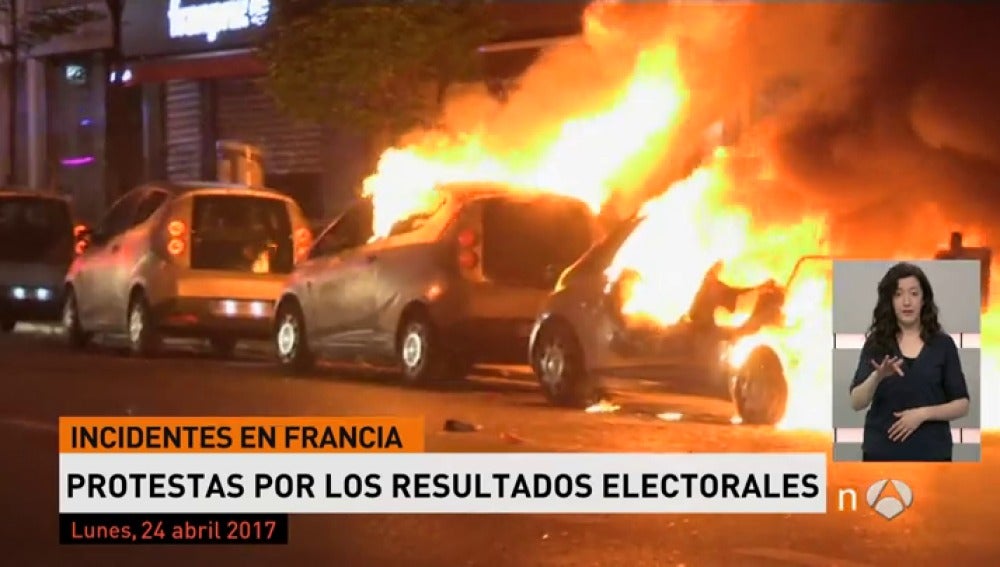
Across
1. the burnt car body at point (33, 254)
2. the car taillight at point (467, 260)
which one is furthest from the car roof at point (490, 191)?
the burnt car body at point (33, 254)

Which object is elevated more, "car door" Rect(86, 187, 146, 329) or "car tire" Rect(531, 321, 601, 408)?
"car door" Rect(86, 187, 146, 329)

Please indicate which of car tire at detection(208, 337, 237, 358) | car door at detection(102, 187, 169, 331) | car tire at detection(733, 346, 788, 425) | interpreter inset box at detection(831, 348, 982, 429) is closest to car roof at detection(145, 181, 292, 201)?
car door at detection(102, 187, 169, 331)

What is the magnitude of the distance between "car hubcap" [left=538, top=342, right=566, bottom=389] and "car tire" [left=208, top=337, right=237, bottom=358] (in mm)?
5458

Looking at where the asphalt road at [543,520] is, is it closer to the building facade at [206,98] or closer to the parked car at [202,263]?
the parked car at [202,263]

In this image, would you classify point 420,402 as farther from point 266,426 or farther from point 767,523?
point 767,523

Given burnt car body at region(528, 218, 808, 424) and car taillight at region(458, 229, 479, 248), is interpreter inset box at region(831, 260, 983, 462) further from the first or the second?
car taillight at region(458, 229, 479, 248)

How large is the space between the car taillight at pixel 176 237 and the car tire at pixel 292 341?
3.53 ft

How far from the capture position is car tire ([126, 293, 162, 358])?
1661 centimetres

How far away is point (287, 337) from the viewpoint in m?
15.9

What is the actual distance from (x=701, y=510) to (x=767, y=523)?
0.99 feet

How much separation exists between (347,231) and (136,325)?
242cm

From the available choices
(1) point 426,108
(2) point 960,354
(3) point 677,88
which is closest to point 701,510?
(2) point 960,354

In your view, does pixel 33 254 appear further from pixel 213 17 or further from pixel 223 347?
pixel 213 17

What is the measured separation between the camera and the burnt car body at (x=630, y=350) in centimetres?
1172
